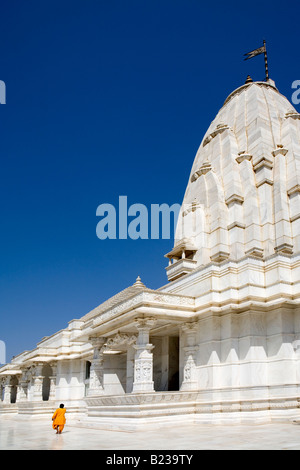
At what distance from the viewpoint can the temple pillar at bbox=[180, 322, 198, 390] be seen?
18.7 meters

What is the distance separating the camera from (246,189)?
2441cm

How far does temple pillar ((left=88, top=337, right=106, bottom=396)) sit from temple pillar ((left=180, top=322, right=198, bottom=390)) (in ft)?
17.9

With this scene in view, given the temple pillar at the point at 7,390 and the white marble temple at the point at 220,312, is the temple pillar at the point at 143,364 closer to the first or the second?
the white marble temple at the point at 220,312

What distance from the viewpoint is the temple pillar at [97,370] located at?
2235 cm

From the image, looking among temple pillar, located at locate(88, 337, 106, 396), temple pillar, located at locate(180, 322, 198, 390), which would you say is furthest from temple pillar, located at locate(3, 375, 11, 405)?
temple pillar, located at locate(180, 322, 198, 390)

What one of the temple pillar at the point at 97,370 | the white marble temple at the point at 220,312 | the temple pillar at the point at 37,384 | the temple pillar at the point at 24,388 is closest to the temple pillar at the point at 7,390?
the temple pillar at the point at 24,388

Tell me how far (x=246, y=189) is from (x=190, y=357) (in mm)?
10235

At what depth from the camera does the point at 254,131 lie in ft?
85.4

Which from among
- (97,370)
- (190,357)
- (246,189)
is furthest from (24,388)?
(246,189)

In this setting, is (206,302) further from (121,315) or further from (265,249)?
(265,249)

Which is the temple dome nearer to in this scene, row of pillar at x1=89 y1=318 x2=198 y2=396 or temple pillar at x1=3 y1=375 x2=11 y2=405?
row of pillar at x1=89 y1=318 x2=198 y2=396

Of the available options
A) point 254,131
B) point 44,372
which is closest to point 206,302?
point 254,131

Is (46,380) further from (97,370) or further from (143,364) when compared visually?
(143,364)

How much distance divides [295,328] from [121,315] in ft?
24.2
